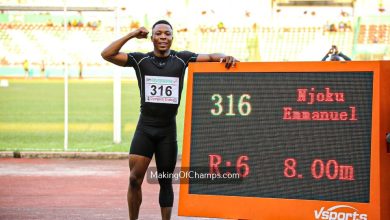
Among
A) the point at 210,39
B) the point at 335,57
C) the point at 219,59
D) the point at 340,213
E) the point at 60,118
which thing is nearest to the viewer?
the point at 340,213

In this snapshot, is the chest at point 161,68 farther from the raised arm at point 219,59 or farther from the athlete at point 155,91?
the raised arm at point 219,59

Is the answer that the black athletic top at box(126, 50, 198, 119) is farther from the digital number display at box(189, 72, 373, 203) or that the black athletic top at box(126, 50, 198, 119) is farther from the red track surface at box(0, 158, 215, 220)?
the red track surface at box(0, 158, 215, 220)

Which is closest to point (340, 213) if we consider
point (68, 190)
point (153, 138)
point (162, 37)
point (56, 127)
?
point (153, 138)

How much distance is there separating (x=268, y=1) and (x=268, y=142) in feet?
170

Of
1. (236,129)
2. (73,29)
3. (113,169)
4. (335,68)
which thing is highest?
(73,29)

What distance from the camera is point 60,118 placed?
91.4 ft

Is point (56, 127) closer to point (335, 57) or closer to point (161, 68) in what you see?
point (335, 57)

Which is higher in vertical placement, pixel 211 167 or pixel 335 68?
pixel 335 68

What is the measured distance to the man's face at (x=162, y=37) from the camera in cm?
756

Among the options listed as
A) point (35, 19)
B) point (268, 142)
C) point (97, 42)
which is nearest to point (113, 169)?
point (268, 142)

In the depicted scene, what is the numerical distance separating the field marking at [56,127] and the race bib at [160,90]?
15.5 meters

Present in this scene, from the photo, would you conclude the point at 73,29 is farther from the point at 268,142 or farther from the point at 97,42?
the point at 268,142

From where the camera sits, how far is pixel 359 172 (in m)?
6.49

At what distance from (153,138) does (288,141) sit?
54.8 inches
